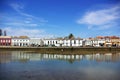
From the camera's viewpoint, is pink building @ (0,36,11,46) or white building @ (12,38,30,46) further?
white building @ (12,38,30,46)

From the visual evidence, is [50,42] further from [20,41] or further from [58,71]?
[58,71]

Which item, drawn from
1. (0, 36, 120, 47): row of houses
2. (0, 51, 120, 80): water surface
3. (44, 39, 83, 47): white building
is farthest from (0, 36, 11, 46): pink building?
(0, 51, 120, 80): water surface

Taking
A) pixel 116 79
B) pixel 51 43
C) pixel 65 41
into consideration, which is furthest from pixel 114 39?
pixel 116 79

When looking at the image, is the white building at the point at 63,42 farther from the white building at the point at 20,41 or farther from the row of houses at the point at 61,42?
the white building at the point at 20,41

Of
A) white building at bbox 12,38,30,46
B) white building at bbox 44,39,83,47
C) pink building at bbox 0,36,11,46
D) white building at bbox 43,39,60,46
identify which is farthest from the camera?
white building at bbox 43,39,60,46

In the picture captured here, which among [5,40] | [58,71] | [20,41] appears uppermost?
[5,40]

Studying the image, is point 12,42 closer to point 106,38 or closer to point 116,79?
point 106,38

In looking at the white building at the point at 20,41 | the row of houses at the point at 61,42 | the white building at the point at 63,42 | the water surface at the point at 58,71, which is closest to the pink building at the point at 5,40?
the row of houses at the point at 61,42

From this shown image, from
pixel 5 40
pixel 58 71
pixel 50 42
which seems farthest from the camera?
pixel 50 42

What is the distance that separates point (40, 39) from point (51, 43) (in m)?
3.08

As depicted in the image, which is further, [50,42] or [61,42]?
[50,42]

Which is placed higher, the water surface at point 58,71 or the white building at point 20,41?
the white building at point 20,41

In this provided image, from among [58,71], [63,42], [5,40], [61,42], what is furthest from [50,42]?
[58,71]

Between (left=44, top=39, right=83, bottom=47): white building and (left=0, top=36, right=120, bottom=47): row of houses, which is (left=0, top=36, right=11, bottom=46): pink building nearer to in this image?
(left=0, top=36, right=120, bottom=47): row of houses
